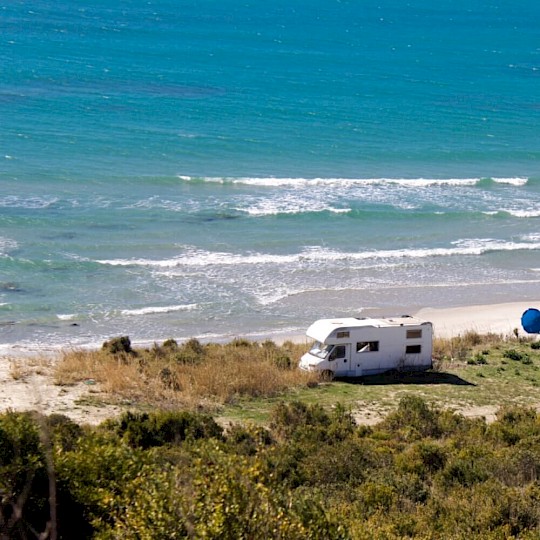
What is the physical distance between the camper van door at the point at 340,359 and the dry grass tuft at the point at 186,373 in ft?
2.56

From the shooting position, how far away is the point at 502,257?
4128 cm

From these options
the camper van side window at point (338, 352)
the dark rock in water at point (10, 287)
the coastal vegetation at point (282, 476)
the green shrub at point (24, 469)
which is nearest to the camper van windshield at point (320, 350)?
the camper van side window at point (338, 352)

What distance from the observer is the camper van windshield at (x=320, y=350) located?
2536 centimetres

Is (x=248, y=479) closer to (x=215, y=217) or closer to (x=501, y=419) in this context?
(x=501, y=419)

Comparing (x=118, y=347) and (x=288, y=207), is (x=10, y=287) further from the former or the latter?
(x=288, y=207)

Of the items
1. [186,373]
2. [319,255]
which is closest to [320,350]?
[186,373]

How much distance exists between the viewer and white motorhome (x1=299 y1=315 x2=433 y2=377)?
25344 mm

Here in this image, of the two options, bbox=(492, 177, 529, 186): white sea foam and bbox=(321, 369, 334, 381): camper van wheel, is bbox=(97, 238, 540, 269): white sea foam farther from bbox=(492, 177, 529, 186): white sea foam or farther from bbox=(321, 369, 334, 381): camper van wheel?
bbox=(321, 369, 334, 381): camper van wheel

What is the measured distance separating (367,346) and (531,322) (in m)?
6.43

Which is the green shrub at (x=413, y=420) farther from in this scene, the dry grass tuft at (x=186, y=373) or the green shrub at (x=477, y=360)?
the green shrub at (x=477, y=360)

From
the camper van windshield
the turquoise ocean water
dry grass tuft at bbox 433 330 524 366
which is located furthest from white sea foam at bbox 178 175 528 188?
the camper van windshield

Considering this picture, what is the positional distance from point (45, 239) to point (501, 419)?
72.6ft

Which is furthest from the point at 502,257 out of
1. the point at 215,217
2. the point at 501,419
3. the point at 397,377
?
the point at 501,419

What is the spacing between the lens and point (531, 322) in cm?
2975
